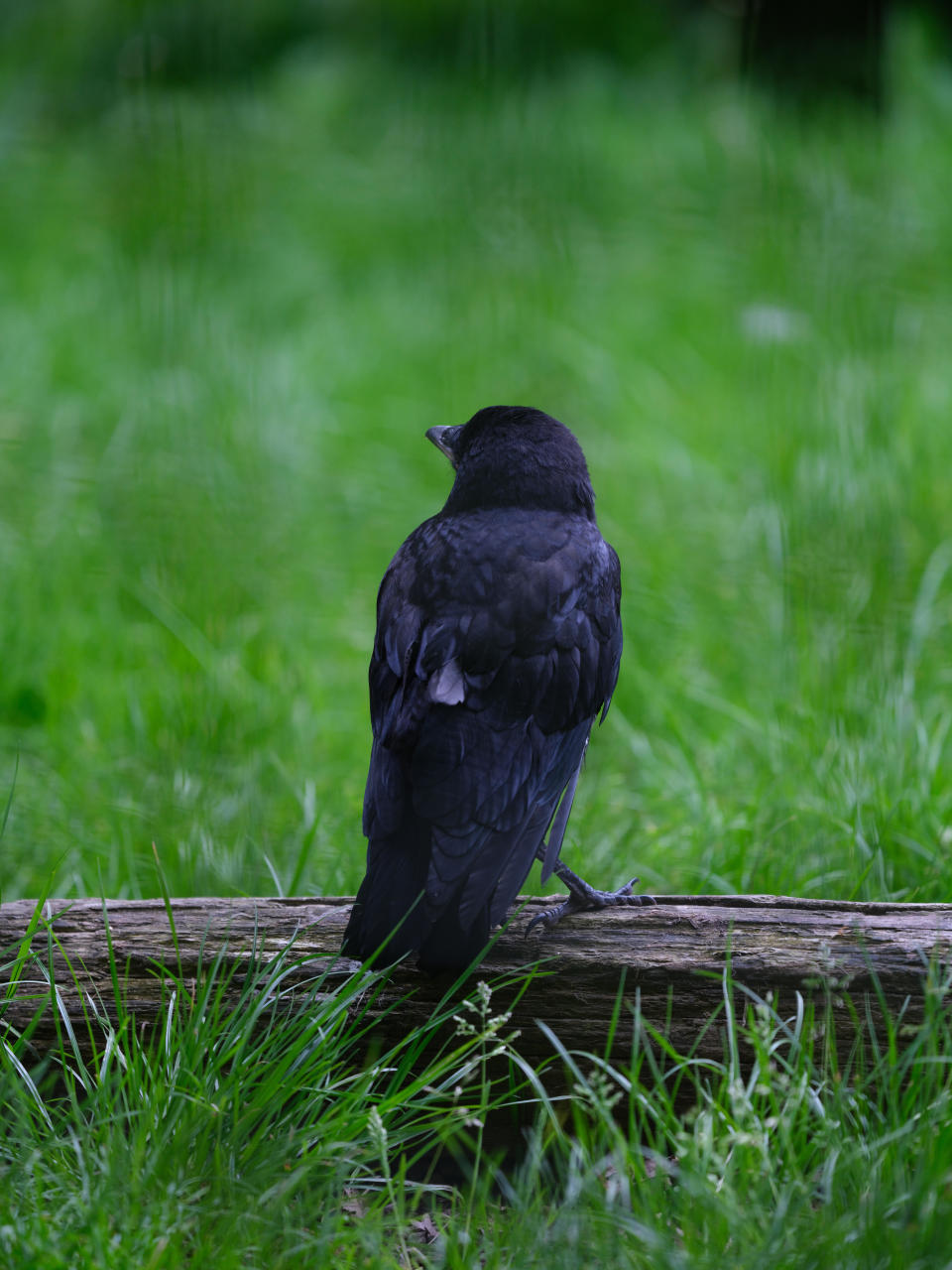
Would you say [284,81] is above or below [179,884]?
above

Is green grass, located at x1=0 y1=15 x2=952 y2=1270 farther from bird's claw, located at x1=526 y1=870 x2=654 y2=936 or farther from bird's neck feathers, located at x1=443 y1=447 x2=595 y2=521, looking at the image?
bird's neck feathers, located at x1=443 y1=447 x2=595 y2=521

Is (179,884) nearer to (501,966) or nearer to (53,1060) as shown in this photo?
(53,1060)

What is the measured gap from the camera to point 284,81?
24.9ft

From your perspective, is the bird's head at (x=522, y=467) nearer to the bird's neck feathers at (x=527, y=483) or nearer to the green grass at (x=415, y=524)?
the bird's neck feathers at (x=527, y=483)

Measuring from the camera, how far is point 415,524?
4.46 metres

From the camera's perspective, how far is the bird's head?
2.30m

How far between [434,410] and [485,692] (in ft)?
10.7

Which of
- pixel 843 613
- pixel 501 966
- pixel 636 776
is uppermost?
pixel 843 613

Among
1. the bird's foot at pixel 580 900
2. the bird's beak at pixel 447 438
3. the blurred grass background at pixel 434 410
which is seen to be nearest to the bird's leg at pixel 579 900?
the bird's foot at pixel 580 900

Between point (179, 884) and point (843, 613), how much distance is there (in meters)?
1.85

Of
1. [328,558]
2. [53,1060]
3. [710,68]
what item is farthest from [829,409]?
[710,68]

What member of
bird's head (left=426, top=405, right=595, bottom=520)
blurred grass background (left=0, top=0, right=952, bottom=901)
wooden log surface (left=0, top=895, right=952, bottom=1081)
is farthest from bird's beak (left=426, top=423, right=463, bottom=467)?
wooden log surface (left=0, top=895, right=952, bottom=1081)

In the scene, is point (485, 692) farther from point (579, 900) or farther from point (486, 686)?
point (579, 900)

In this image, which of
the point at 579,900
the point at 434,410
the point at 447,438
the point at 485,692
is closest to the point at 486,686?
the point at 485,692
